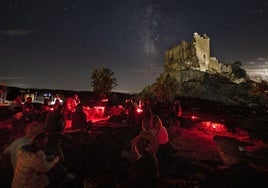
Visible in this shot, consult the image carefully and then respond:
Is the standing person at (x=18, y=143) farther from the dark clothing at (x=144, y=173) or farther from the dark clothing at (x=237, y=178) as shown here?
the dark clothing at (x=237, y=178)

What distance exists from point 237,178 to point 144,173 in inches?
67.2

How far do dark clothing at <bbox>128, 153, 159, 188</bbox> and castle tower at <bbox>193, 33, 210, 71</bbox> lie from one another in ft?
290

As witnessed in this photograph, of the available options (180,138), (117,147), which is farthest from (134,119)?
(117,147)

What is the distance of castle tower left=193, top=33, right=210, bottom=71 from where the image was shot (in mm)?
88125

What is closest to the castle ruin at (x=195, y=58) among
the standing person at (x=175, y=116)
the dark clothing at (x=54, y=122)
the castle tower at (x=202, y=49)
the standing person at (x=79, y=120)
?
the castle tower at (x=202, y=49)

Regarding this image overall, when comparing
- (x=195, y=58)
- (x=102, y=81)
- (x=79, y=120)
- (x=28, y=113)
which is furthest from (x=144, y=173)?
(x=195, y=58)

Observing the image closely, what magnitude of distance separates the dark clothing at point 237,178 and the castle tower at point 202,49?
89.1m

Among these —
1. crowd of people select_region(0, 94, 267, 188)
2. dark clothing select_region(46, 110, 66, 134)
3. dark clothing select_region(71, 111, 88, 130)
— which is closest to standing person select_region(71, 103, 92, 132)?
dark clothing select_region(71, 111, 88, 130)

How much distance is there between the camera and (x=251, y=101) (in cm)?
6594

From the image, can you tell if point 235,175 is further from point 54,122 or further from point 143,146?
point 54,122

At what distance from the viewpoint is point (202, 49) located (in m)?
89.9

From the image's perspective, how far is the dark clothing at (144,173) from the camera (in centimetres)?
400

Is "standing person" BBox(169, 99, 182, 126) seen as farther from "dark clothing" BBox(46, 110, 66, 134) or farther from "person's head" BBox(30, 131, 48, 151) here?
"person's head" BBox(30, 131, 48, 151)

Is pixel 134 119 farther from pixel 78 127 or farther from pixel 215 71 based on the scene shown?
pixel 215 71
